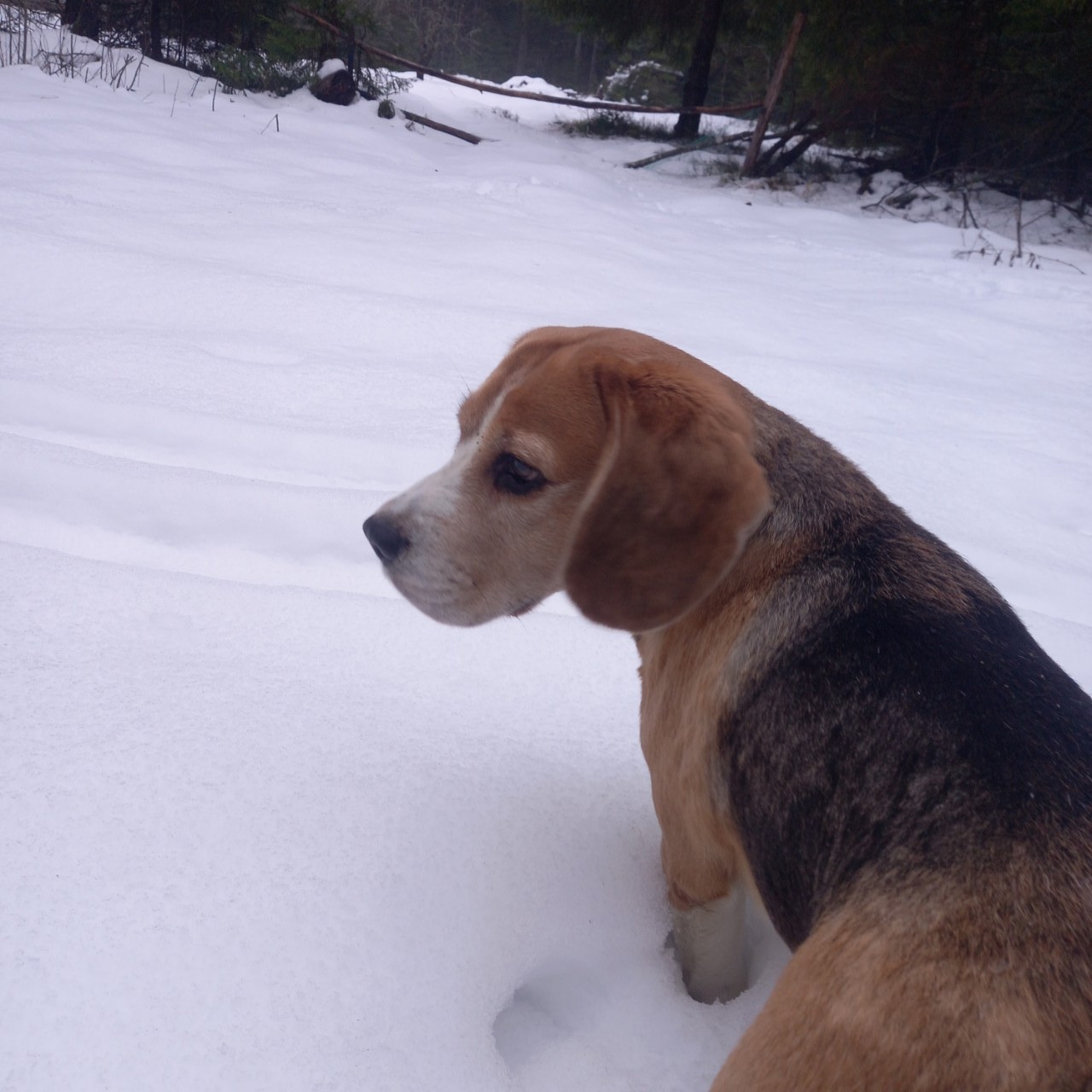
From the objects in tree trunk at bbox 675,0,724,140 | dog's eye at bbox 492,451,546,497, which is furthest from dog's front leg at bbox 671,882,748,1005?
tree trunk at bbox 675,0,724,140

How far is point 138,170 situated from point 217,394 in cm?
394

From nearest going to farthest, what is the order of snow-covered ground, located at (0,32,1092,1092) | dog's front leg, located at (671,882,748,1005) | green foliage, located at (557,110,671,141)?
snow-covered ground, located at (0,32,1092,1092), dog's front leg, located at (671,882,748,1005), green foliage, located at (557,110,671,141)

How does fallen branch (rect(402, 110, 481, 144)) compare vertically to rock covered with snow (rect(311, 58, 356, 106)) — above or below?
below

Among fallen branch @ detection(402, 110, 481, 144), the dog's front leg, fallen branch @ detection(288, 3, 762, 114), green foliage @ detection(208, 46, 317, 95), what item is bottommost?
the dog's front leg

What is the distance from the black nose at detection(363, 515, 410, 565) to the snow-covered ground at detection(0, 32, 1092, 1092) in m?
0.54

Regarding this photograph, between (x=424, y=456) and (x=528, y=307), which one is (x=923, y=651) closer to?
(x=424, y=456)

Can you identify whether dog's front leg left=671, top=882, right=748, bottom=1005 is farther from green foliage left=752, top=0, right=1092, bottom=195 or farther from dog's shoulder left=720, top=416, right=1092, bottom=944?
green foliage left=752, top=0, right=1092, bottom=195

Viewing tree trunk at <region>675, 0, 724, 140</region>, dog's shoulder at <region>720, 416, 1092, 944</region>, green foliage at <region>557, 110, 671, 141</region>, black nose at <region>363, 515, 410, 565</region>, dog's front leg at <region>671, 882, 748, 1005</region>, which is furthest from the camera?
green foliage at <region>557, 110, 671, 141</region>

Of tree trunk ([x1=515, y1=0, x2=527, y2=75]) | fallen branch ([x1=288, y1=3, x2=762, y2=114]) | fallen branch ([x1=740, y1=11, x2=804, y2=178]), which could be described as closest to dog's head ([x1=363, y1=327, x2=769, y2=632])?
fallen branch ([x1=740, y1=11, x2=804, y2=178])

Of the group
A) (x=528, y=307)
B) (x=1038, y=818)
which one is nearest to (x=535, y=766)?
(x=1038, y=818)

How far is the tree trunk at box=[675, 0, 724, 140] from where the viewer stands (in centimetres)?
1495

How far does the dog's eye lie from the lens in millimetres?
1846

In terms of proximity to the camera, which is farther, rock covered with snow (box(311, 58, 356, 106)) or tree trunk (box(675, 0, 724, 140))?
tree trunk (box(675, 0, 724, 140))

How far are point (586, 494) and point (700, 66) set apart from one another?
52.1ft
